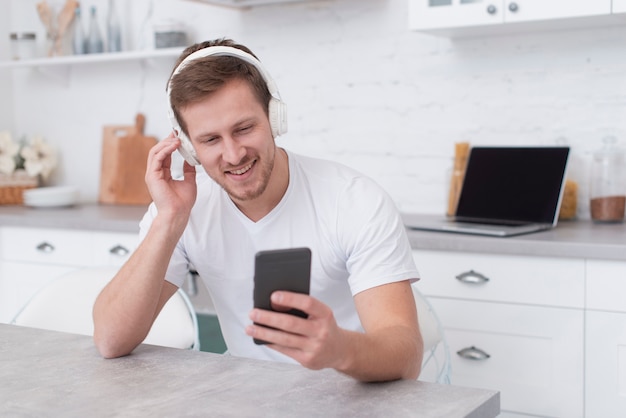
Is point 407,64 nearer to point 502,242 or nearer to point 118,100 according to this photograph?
point 502,242

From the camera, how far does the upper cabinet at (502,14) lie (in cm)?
278

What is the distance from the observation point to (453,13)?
2.99m

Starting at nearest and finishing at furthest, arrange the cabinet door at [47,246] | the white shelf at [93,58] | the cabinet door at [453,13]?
the cabinet door at [453,13]
the cabinet door at [47,246]
the white shelf at [93,58]

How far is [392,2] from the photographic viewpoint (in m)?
3.49

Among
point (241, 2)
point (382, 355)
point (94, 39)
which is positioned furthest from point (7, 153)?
point (382, 355)

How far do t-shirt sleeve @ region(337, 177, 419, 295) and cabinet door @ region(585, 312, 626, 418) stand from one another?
3.32 ft

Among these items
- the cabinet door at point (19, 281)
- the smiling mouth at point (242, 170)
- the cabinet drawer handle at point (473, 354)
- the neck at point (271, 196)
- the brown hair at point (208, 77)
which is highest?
the brown hair at point (208, 77)

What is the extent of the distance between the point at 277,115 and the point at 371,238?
328mm

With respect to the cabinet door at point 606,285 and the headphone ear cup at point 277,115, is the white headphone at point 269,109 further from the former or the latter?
the cabinet door at point 606,285

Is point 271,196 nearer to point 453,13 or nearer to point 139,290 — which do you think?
point 139,290

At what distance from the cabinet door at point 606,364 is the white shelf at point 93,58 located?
211 centimetres

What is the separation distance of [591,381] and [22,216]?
238 cm

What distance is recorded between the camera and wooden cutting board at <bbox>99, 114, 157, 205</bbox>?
4133 millimetres

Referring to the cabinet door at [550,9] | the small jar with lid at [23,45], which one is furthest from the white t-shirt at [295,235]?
the small jar with lid at [23,45]
